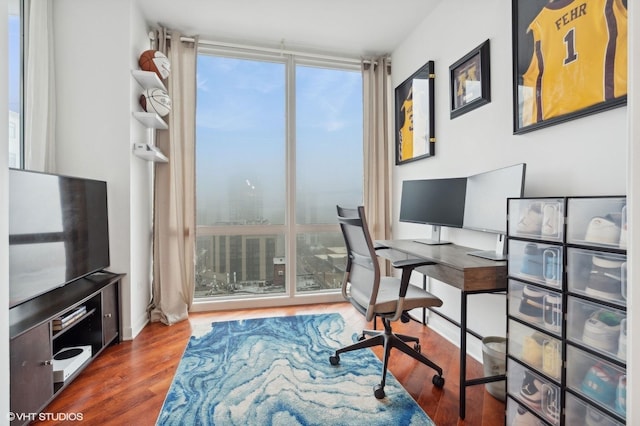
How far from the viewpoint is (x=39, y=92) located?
2334mm

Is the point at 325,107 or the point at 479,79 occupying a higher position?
the point at 325,107

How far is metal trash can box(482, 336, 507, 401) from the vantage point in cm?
185

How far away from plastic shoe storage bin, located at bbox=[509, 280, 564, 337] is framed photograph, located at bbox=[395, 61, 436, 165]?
5.28ft

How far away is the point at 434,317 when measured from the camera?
113 inches

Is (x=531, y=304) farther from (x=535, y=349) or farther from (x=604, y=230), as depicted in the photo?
(x=604, y=230)

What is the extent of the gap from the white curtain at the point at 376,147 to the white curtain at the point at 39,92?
9.01 ft

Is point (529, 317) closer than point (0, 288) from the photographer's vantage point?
No

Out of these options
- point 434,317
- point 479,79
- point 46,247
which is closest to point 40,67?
point 46,247

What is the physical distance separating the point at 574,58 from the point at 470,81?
2.69ft

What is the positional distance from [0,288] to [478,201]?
2461 mm

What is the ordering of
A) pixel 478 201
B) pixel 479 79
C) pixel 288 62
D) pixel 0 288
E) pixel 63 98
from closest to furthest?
pixel 0 288, pixel 478 201, pixel 479 79, pixel 63 98, pixel 288 62

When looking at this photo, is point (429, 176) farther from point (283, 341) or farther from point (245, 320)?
point (245, 320)

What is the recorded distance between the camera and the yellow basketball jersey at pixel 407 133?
10.4ft

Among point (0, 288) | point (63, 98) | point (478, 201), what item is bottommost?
point (0, 288)
